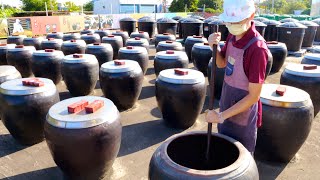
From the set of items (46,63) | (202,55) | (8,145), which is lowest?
(8,145)

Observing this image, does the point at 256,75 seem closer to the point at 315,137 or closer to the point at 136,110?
the point at 315,137

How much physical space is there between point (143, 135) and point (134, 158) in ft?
2.74

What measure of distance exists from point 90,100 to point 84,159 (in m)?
0.85

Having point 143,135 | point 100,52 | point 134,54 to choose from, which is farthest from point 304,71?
point 100,52

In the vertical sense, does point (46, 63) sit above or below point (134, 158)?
above

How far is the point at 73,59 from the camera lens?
21.8 feet

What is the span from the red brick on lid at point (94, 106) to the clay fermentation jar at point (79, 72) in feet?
10.1

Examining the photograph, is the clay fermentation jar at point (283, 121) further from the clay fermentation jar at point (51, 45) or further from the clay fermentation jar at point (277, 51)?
the clay fermentation jar at point (51, 45)

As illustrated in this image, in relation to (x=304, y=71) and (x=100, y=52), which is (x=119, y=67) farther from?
(x=304, y=71)

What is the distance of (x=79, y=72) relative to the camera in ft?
21.9

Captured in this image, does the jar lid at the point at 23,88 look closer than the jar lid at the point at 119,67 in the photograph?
Yes

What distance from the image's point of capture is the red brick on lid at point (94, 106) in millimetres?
3576

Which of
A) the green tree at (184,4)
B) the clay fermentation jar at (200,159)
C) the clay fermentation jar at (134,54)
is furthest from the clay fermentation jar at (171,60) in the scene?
the green tree at (184,4)

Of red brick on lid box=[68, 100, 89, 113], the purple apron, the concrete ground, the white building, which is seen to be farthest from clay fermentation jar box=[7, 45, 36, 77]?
the white building
